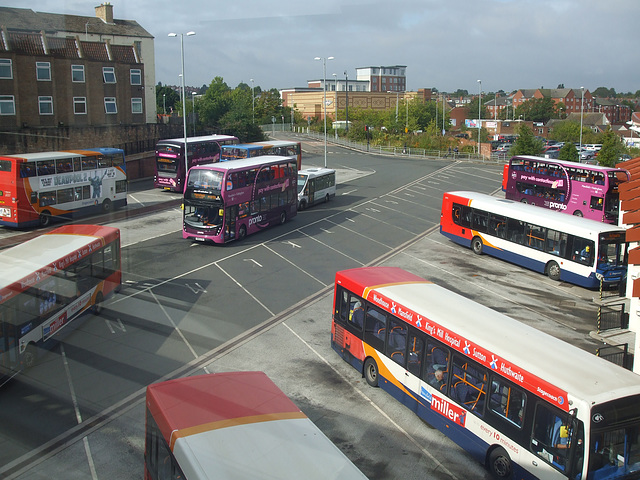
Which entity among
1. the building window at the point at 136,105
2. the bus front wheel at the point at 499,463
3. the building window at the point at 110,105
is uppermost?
the building window at the point at 136,105

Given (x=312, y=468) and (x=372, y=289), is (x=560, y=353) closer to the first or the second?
(x=372, y=289)

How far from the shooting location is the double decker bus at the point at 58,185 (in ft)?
69.4

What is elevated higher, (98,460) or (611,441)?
(611,441)

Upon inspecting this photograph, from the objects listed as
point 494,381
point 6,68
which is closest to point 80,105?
point 6,68

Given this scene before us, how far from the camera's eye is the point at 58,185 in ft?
77.3

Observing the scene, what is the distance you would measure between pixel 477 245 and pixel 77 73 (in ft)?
55.7

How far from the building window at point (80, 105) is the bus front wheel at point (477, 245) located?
53.6ft

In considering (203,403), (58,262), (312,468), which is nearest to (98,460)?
(203,403)

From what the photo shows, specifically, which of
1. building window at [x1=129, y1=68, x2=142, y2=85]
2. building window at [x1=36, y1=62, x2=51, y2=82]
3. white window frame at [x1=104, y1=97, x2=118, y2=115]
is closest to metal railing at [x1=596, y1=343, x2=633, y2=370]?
building window at [x1=36, y1=62, x2=51, y2=82]

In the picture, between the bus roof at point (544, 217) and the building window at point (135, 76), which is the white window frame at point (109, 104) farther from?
the bus roof at point (544, 217)

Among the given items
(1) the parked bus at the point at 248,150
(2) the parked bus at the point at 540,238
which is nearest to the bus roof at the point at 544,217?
(2) the parked bus at the point at 540,238

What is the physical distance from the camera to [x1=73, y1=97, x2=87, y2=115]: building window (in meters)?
16.0

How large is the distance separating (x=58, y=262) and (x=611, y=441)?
1176cm

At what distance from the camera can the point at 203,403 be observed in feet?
22.7
